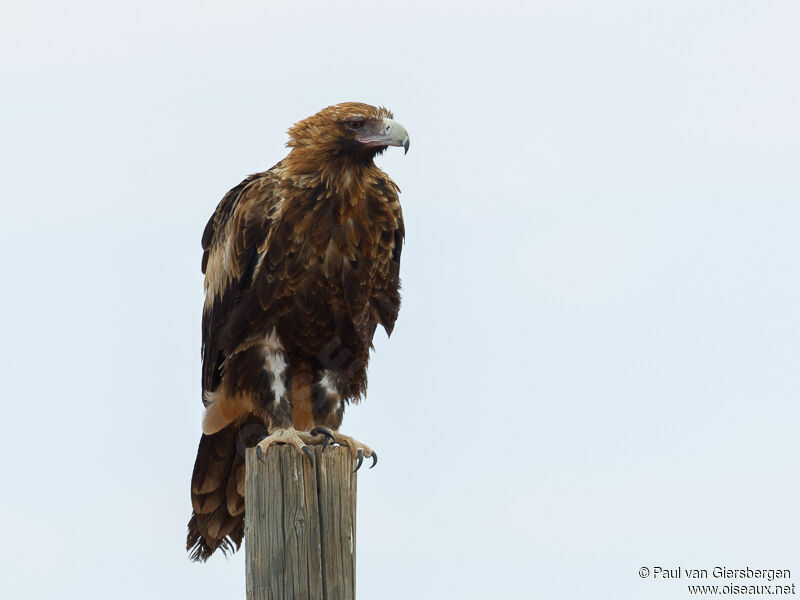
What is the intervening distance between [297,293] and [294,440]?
1303 millimetres

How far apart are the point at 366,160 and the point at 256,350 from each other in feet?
4.29

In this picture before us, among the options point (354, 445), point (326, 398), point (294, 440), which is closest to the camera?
point (294, 440)

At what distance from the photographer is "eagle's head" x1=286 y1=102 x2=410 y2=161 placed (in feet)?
22.0

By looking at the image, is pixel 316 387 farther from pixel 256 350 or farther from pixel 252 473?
pixel 252 473

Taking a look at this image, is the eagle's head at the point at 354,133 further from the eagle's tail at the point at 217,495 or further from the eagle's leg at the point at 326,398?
the eagle's tail at the point at 217,495

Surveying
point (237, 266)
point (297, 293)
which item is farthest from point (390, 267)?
point (237, 266)

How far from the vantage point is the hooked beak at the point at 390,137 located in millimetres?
6633

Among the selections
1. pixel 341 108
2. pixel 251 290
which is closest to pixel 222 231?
pixel 251 290

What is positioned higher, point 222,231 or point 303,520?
point 222,231

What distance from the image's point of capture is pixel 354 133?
676 cm

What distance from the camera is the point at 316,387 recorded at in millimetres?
7000

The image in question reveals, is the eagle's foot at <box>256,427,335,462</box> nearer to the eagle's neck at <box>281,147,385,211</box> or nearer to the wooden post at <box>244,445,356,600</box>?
the wooden post at <box>244,445,356,600</box>

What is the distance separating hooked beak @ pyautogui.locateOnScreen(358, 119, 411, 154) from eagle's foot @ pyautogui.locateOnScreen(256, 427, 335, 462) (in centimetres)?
175

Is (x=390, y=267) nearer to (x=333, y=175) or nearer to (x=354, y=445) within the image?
A: (x=333, y=175)
